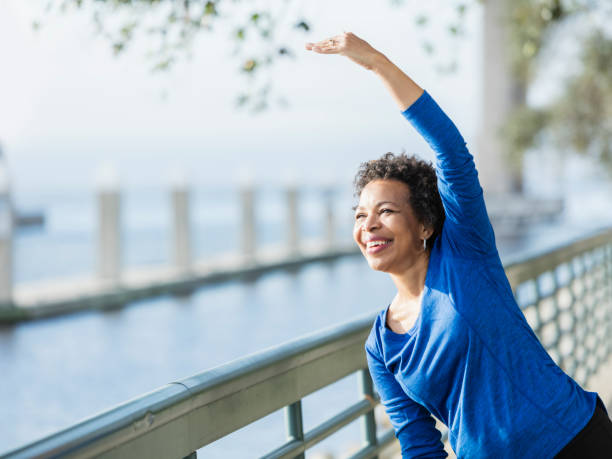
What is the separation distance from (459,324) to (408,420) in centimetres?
36

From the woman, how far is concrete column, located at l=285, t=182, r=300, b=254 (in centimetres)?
1451

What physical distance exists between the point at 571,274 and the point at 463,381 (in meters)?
3.31

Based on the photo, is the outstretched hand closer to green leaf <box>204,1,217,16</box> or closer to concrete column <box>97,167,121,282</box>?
green leaf <box>204,1,217,16</box>

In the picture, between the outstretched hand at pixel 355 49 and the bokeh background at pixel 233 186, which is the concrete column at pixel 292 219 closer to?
the bokeh background at pixel 233 186

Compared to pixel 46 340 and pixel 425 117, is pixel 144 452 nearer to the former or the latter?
pixel 425 117

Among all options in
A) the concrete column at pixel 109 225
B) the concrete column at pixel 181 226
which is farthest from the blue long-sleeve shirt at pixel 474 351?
the concrete column at pixel 181 226

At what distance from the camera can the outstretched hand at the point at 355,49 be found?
1.69 meters

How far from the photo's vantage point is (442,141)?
1680 mm

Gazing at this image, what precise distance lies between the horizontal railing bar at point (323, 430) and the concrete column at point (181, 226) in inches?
431

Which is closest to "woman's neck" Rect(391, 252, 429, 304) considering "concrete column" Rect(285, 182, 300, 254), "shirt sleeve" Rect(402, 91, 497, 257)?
"shirt sleeve" Rect(402, 91, 497, 257)

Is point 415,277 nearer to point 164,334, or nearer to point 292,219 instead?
point 164,334

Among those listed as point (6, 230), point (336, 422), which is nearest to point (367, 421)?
point (336, 422)

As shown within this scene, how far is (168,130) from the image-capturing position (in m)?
84.7


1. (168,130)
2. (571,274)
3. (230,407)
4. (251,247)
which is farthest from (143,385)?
(168,130)
